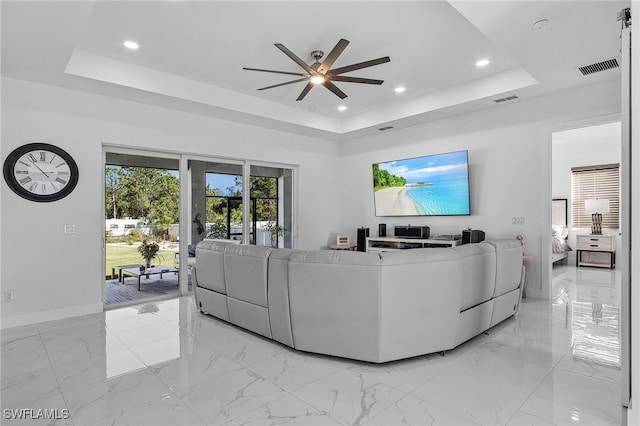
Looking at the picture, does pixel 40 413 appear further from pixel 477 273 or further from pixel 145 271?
pixel 477 273

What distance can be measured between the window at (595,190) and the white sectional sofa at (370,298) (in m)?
5.94

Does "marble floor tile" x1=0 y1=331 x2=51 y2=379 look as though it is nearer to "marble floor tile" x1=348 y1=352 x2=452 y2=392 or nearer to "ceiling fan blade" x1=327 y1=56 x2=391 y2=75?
"marble floor tile" x1=348 y1=352 x2=452 y2=392

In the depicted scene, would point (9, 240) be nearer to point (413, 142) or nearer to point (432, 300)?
point (432, 300)

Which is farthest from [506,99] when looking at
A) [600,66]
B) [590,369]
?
[590,369]

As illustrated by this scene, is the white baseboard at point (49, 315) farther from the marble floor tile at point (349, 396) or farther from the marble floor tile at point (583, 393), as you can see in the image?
the marble floor tile at point (583, 393)

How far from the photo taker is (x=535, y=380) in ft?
7.95

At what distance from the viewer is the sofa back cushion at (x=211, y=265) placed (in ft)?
12.1

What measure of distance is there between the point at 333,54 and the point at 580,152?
23.7 feet

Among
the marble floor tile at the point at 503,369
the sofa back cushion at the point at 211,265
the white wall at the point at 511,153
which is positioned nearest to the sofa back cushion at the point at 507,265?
the marble floor tile at the point at 503,369

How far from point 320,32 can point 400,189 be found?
3.42 meters

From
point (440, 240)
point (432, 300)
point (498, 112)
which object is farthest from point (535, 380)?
point (498, 112)

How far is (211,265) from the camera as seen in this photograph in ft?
12.6

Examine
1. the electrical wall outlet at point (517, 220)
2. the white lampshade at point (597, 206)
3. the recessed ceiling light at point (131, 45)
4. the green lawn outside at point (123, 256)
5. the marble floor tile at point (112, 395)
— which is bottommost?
the marble floor tile at point (112, 395)

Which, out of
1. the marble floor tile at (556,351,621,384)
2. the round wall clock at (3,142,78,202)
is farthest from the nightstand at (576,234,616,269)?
the round wall clock at (3,142,78,202)
